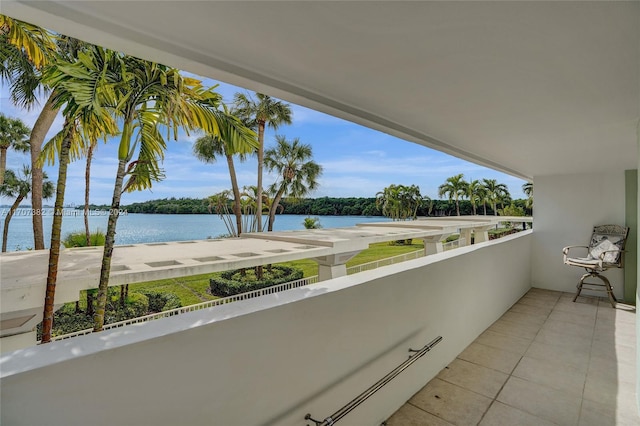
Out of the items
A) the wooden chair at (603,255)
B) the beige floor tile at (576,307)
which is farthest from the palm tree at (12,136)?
the wooden chair at (603,255)

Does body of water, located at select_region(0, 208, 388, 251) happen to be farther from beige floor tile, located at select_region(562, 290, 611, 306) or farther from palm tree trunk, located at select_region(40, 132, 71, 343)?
beige floor tile, located at select_region(562, 290, 611, 306)

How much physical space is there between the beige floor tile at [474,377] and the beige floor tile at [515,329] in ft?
3.86

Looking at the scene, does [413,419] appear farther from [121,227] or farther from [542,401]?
[121,227]

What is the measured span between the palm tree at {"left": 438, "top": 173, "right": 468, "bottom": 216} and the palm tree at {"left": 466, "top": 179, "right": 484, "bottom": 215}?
1.25 feet

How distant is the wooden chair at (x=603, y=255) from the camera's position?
16.6 feet

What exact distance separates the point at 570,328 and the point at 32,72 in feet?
34.6

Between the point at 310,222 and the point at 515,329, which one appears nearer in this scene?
the point at 515,329

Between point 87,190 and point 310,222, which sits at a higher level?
point 87,190

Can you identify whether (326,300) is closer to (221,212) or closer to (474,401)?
(474,401)

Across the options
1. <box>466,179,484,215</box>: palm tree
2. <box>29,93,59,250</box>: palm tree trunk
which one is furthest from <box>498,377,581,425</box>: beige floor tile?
<box>466,179,484,215</box>: palm tree

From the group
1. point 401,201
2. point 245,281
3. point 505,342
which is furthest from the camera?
point 401,201

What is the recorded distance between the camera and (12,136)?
11.1 metres

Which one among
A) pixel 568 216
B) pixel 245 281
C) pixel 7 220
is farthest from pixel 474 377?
pixel 245 281

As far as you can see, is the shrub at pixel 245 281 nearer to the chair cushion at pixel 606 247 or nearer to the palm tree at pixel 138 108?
the palm tree at pixel 138 108
